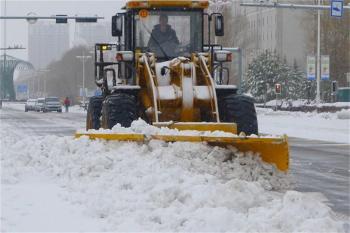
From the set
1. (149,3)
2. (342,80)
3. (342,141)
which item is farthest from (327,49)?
(149,3)

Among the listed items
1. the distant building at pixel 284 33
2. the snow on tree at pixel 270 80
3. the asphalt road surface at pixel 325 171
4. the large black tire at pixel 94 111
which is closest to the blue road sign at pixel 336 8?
the asphalt road surface at pixel 325 171

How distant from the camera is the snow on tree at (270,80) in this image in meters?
78.5

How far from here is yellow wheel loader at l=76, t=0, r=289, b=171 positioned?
39.7ft

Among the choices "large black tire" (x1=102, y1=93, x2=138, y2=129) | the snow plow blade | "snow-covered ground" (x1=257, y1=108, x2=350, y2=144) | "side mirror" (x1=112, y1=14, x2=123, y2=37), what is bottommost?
"snow-covered ground" (x1=257, y1=108, x2=350, y2=144)

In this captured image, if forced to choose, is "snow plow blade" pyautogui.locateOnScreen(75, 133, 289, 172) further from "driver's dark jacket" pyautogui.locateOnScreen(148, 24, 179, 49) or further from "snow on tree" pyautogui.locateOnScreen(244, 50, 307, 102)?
"snow on tree" pyautogui.locateOnScreen(244, 50, 307, 102)

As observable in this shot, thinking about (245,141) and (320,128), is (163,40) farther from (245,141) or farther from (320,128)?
(320,128)

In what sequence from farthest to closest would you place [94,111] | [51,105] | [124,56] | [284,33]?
[284,33] → [51,105] → [94,111] → [124,56]

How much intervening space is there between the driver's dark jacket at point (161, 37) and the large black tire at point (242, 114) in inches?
71.5

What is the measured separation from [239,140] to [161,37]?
4.40 meters

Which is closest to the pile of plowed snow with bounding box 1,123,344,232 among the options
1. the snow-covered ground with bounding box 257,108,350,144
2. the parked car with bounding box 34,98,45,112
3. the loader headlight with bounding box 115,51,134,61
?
the loader headlight with bounding box 115,51,134,61

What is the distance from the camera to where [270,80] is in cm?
7838

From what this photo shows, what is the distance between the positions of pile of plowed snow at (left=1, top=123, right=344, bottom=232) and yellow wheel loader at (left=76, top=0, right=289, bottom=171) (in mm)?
382

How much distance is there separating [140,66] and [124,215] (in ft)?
21.6

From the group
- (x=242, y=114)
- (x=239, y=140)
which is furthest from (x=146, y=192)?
(x=242, y=114)
